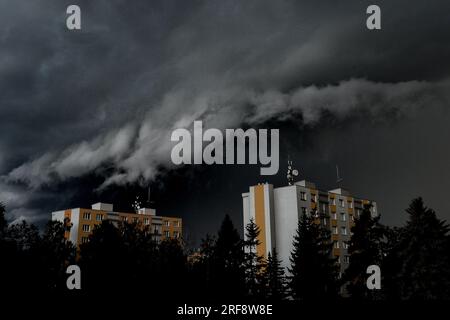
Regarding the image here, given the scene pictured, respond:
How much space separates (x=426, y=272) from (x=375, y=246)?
6.83 meters

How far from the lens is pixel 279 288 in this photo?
151 feet

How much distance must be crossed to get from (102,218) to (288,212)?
132 feet

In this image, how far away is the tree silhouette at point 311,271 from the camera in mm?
43406

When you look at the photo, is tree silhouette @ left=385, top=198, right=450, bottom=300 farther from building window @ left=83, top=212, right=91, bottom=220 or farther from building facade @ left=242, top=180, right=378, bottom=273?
building window @ left=83, top=212, right=91, bottom=220

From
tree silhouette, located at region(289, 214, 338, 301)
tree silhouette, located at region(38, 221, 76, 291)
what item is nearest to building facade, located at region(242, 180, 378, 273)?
tree silhouette, located at region(289, 214, 338, 301)

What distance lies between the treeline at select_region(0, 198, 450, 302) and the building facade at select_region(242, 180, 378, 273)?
1130 centimetres

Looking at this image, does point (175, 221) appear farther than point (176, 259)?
Yes

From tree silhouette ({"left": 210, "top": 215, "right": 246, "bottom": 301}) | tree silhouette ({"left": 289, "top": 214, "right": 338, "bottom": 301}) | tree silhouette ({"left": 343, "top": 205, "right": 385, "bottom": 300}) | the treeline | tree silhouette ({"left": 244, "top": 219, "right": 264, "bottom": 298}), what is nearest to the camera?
the treeline

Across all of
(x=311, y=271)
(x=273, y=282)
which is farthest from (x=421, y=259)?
(x=273, y=282)

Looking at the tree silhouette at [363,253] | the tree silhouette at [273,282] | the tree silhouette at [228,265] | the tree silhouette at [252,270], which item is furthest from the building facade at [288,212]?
the tree silhouette at [363,253]

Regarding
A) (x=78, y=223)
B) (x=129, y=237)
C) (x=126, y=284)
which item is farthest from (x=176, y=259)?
Result: (x=78, y=223)

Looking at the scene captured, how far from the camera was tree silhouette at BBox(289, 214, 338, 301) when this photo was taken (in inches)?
1709

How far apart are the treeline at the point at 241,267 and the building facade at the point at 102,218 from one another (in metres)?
25.1
